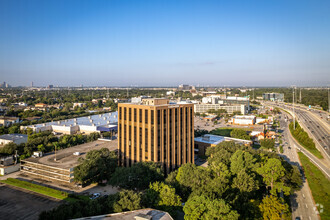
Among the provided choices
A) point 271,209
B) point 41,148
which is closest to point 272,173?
point 271,209

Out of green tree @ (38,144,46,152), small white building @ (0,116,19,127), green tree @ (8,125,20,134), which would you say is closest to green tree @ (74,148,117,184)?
green tree @ (38,144,46,152)

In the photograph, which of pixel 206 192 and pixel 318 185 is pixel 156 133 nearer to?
pixel 206 192

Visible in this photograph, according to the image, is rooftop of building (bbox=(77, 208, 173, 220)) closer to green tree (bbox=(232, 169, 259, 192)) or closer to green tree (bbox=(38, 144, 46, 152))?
green tree (bbox=(232, 169, 259, 192))

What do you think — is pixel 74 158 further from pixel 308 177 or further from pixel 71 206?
pixel 308 177

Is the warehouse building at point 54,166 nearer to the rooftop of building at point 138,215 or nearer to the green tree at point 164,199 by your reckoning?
the green tree at point 164,199

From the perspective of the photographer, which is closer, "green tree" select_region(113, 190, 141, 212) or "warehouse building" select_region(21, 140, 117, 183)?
"green tree" select_region(113, 190, 141, 212)

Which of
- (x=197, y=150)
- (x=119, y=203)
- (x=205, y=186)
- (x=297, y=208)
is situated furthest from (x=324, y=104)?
(x=119, y=203)

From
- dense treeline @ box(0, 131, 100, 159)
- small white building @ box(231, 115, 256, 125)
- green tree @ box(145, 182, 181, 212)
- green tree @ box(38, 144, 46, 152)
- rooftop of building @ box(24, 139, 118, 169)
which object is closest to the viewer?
green tree @ box(145, 182, 181, 212)
